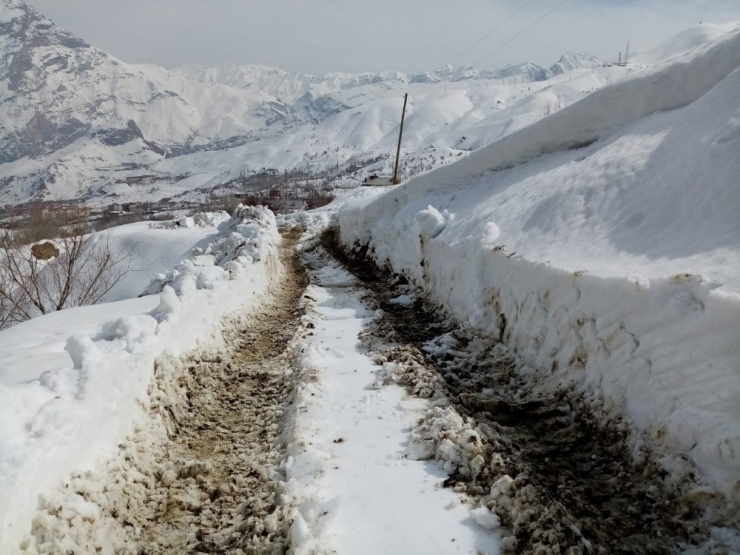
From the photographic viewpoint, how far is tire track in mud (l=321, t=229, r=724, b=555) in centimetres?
309

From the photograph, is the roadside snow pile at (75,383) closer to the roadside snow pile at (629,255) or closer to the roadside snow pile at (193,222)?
the roadside snow pile at (629,255)

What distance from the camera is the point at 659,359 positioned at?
3.95 meters

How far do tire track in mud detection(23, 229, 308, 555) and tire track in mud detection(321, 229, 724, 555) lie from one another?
1.63m

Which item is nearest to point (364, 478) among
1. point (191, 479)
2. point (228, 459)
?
point (228, 459)

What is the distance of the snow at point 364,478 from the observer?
127 inches

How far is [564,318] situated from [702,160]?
279 centimetres

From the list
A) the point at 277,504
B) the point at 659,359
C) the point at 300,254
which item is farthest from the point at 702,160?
the point at 300,254

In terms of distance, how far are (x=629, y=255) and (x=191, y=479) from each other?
5.19 m

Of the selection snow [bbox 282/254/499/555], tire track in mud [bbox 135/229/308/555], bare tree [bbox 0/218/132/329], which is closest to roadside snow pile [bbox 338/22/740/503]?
snow [bbox 282/254/499/555]

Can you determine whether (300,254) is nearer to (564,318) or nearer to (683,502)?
(564,318)

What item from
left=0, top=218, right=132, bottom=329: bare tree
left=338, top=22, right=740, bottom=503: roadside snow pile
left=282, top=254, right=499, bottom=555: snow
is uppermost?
left=338, top=22, right=740, bottom=503: roadside snow pile

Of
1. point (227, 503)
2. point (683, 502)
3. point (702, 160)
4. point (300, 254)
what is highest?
point (702, 160)

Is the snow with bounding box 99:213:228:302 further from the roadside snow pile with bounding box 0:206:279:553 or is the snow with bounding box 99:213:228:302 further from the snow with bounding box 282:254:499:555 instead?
the snow with bounding box 282:254:499:555

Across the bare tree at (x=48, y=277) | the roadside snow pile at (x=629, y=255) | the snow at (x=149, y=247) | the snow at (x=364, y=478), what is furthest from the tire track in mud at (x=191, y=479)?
the snow at (x=149, y=247)
